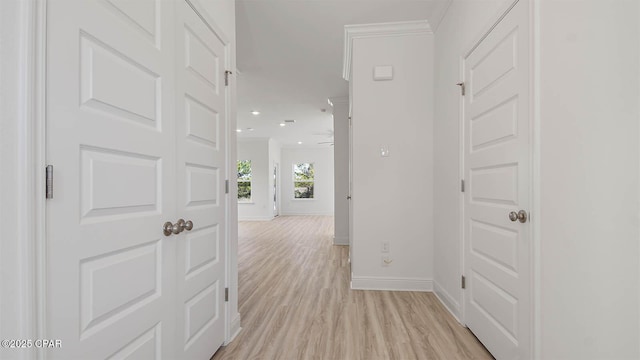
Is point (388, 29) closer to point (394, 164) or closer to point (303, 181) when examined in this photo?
point (394, 164)

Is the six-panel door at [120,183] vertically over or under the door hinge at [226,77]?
under

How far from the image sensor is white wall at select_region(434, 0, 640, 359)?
3.14 ft

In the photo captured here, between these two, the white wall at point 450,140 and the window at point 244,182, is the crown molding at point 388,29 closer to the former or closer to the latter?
the white wall at point 450,140

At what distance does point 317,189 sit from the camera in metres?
11.1

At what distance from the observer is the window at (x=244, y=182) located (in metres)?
9.67

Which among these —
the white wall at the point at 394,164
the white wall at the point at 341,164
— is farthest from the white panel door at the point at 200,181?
the white wall at the point at 341,164

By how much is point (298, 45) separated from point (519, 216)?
9.20ft

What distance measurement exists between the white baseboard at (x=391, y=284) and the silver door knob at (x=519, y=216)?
1635 mm

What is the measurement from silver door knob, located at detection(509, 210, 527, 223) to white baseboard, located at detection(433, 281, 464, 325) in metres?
1.08

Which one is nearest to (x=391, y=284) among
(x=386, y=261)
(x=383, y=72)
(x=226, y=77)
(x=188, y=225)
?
(x=386, y=261)

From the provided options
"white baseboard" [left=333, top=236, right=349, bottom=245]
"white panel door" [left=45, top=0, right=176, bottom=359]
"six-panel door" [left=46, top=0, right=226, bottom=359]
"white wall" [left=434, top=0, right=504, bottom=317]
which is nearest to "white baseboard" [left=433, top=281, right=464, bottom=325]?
"white wall" [left=434, top=0, right=504, bottom=317]

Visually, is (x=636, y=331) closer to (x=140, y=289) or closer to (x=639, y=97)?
(x=639, y=97)

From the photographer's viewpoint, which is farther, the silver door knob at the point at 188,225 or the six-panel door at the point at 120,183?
the silver door knob at the point at 188,225

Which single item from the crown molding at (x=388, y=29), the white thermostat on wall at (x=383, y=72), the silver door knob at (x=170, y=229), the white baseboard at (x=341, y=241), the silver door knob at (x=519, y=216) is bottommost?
the white baseboard at (x=341, y=241)
